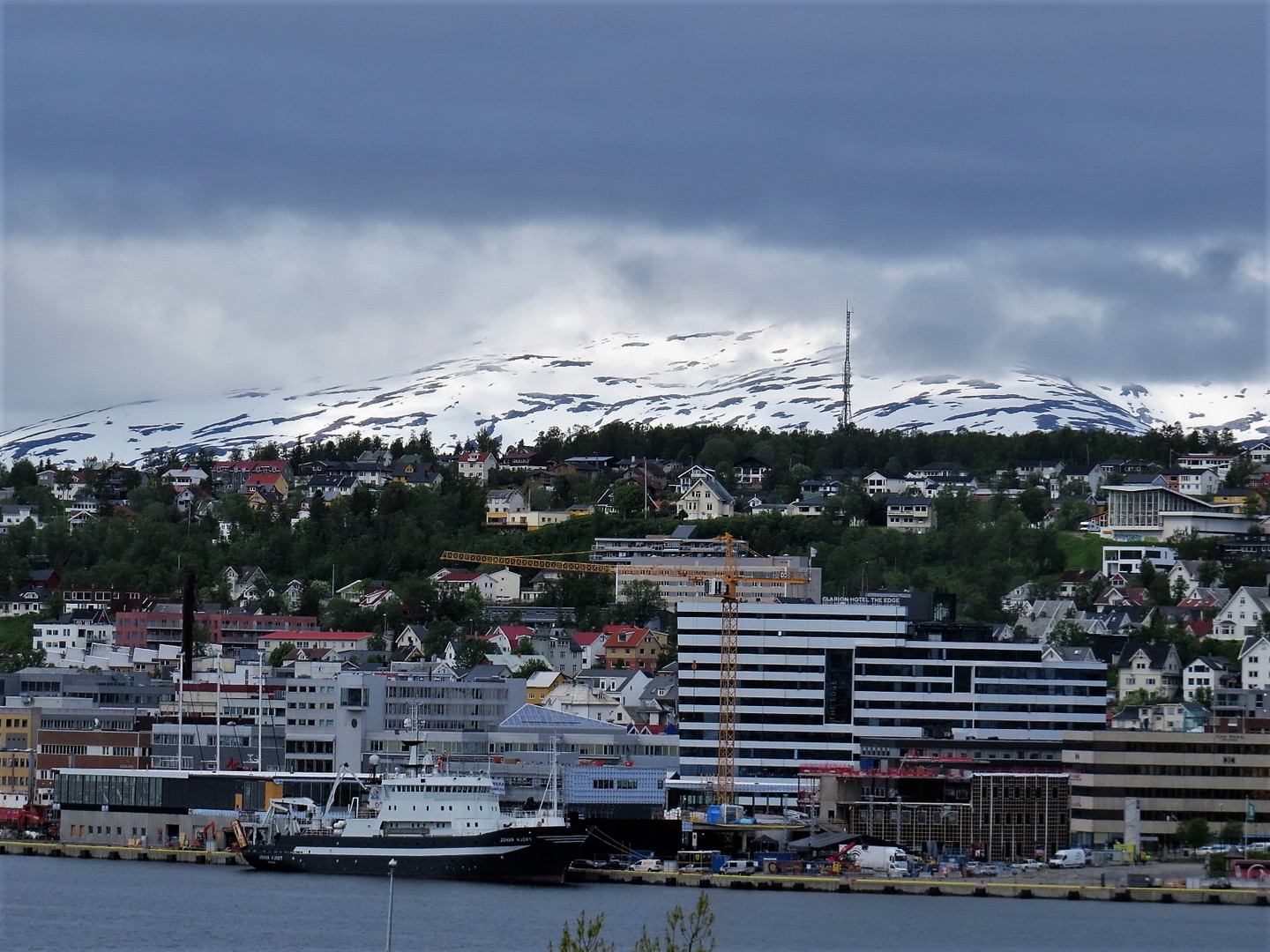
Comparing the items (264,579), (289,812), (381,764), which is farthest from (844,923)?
(264,579)

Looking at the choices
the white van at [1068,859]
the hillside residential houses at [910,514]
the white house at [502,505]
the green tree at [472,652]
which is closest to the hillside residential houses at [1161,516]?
the hillside residential houses at [910,514]

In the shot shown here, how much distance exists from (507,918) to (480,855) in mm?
12092

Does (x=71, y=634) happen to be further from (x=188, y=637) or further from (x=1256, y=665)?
(x=1256, y=665)

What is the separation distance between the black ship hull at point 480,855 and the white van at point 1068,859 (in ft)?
54.6

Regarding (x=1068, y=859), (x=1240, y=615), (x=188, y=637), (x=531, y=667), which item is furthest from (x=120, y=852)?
(x=1240, y=615)

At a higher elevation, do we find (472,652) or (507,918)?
(472,652)

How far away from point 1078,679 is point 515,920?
124ft

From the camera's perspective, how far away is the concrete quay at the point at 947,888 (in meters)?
81.9

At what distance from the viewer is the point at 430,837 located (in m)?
87.9

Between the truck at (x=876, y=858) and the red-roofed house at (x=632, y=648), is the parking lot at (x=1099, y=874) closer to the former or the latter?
the truck at (x=876, y=858)

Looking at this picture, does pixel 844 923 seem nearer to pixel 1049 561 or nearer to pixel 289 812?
pixel 289 812

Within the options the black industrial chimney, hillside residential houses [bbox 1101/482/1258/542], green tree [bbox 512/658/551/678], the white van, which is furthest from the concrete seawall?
hillside residential houses [bbox 1101/482/1258/542]

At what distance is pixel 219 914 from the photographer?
74.9 meters

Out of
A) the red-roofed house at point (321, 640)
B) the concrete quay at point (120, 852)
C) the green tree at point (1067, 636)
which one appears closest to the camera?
the concrete quay at point (120, 852)
